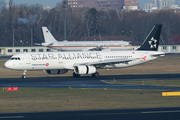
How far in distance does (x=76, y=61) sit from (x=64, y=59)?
1.82 meters

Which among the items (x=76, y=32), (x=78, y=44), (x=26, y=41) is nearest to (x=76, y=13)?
(x=76, y=32)

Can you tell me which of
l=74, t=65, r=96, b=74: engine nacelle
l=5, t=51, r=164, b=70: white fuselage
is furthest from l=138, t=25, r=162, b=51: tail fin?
l=74, t=65, r=96, b=74: engine nacelle

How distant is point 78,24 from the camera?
176625 millimetres

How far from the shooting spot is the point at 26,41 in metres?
164

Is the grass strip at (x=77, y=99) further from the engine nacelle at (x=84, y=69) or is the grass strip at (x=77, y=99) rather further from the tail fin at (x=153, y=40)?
the tail fin at (x=153, y=40)

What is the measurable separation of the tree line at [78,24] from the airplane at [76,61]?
110 m

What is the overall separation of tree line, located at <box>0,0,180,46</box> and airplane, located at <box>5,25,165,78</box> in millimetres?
110348

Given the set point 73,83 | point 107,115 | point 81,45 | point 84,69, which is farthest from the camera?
→ point 81,45

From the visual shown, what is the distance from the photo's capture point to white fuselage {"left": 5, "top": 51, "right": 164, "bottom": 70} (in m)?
44.8

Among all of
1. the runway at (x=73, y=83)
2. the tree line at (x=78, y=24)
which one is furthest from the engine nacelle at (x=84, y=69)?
the tree line at (x=78, y=24)

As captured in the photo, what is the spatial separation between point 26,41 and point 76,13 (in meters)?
36.2

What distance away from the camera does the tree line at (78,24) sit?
16375 centimetres

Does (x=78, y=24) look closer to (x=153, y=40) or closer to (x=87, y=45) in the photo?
(x=87, y=45)

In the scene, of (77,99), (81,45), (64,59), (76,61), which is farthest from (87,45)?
(77,99)
